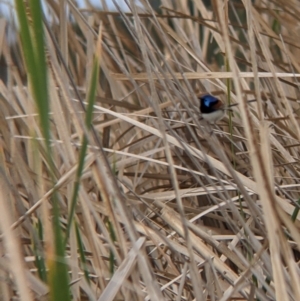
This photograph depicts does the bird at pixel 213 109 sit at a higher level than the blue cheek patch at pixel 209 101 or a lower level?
lower

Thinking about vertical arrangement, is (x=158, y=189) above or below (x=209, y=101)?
below

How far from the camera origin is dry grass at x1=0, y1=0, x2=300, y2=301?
1062 millimetres

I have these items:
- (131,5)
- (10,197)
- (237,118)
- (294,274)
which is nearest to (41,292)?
(10,197)

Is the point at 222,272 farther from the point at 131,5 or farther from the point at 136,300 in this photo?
the point at 131,5

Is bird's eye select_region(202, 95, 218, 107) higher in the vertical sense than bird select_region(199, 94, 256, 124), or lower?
higher

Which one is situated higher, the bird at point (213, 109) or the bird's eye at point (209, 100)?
the bird's eye at point (209, 100)

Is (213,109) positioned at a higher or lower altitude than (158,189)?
higher

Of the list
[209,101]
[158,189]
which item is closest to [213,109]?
[209,101]

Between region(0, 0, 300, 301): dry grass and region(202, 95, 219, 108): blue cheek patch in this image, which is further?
region(202, 95, 219, 108): blue cheek patch

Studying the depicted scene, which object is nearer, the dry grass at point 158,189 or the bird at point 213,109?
the dry grass at point 158,189

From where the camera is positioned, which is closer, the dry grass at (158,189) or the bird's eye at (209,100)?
the dry grass at (158,189)

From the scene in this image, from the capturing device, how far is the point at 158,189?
73.3 inches

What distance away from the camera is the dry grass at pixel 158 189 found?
3.48ft

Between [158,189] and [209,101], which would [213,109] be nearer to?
[209,101]
